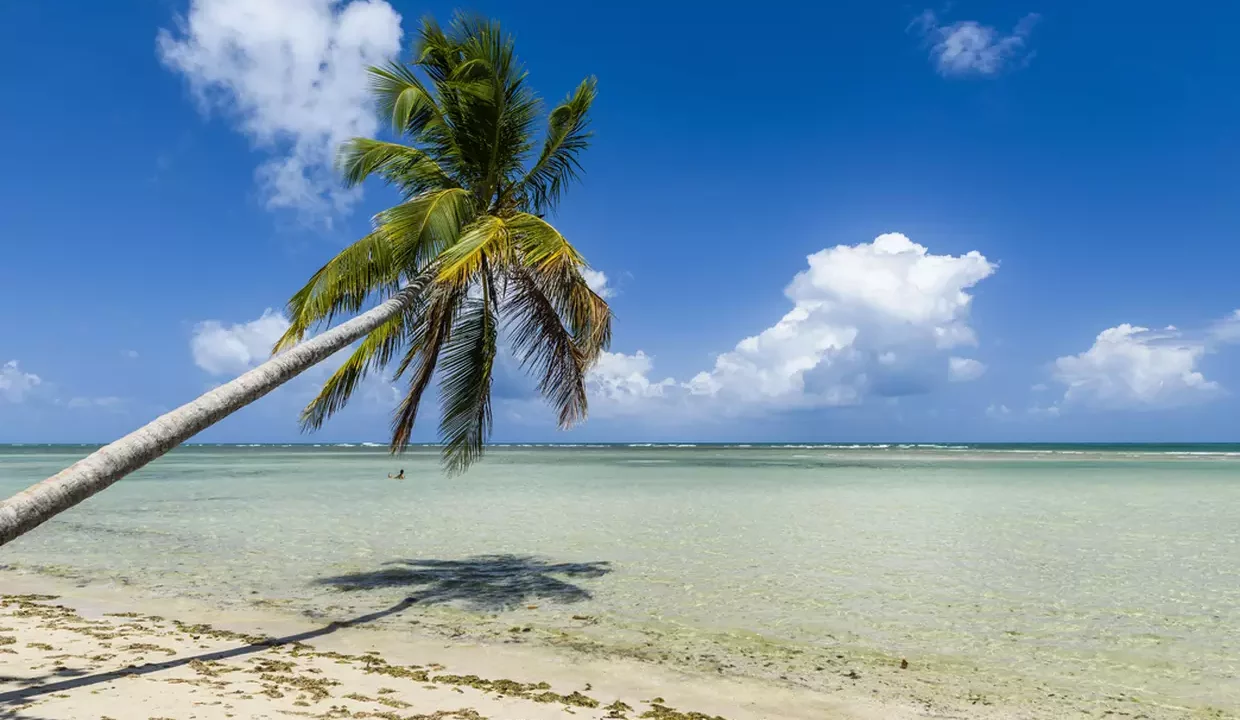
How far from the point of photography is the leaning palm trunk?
4465mm

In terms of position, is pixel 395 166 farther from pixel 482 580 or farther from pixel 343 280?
pixel 482 580

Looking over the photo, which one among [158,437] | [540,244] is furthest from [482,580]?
[158,437]

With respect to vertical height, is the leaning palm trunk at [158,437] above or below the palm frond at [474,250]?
below

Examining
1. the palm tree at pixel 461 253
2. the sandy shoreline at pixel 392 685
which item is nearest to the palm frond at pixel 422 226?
the palm tree at pixel 461 253

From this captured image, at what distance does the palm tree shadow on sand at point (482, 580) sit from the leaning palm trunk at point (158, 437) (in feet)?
13.2

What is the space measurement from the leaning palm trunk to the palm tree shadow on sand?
403 centimetres

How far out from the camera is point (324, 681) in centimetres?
601

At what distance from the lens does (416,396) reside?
10797 millimetres

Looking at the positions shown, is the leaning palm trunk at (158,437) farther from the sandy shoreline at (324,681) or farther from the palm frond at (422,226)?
the sandy shoreline at (324,681)

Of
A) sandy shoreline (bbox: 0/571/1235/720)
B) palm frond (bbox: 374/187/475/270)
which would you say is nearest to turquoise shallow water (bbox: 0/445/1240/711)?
sandy shoreline (bbox: 0/571/1235/720)

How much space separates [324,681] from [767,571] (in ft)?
24.1

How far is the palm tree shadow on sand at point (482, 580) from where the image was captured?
9.89m

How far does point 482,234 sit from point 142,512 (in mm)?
17265

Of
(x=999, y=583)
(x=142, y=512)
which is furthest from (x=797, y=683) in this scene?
(x=142, y=512)
